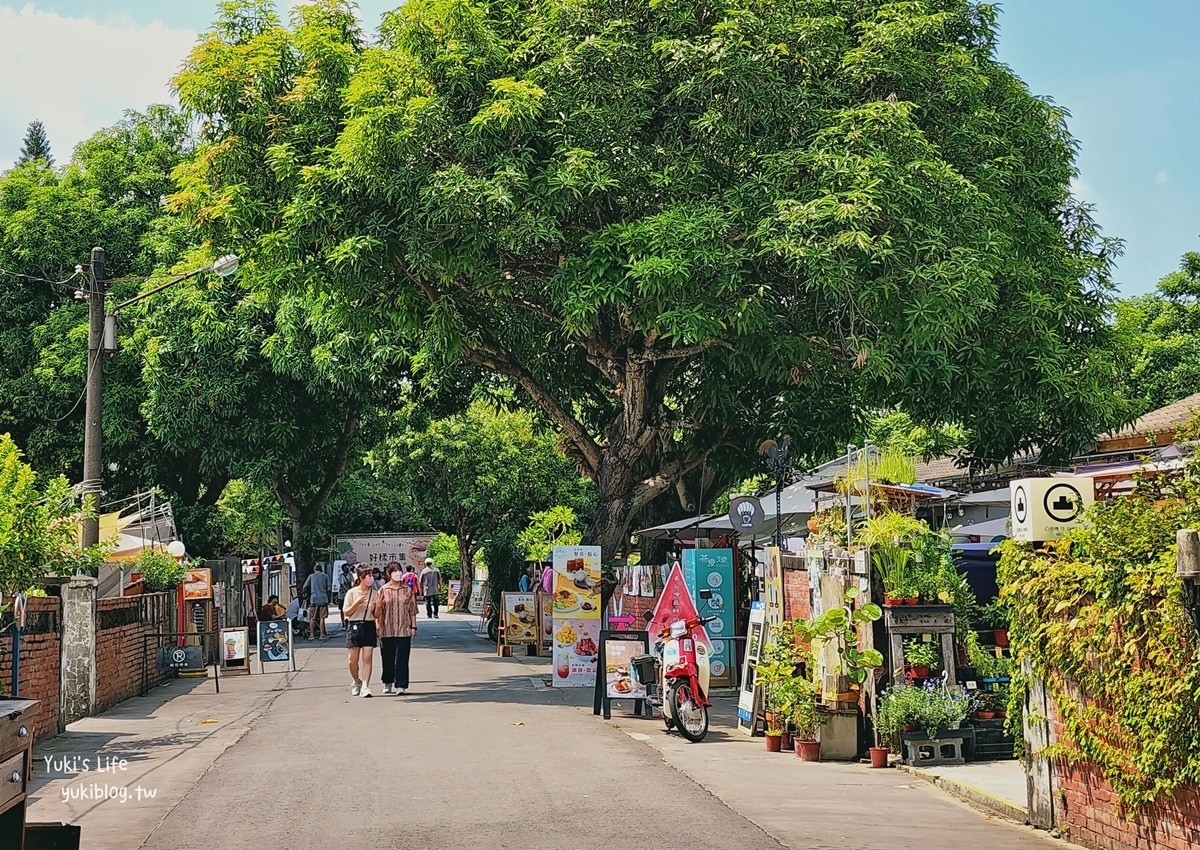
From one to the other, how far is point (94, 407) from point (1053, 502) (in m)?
14.2

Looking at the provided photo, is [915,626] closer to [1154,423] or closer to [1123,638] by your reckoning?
[1123,638]

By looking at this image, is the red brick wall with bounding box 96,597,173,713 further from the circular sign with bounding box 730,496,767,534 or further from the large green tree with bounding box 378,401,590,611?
the large green tree with bounding box 378,401,590,611

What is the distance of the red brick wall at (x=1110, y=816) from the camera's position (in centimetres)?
725

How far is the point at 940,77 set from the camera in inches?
733

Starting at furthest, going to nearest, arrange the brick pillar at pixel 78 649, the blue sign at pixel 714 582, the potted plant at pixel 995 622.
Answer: the blue sign at pixel 714 582, the brick pillar at pixel 78 649, the potted plant at pixel 995 622

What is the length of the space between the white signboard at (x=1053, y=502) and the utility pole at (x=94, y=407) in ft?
41.6

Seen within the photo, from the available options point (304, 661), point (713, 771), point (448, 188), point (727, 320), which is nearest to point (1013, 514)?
point (713, 771)

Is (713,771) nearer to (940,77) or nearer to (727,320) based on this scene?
(727,320)

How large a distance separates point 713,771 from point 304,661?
51.2 feet

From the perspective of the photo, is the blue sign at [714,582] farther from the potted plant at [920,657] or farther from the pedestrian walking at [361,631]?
the potted plant at [920,657]

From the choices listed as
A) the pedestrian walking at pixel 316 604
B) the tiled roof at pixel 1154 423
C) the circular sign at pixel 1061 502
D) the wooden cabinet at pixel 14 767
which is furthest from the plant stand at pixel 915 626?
the pedestrian walking at pixel 316 604

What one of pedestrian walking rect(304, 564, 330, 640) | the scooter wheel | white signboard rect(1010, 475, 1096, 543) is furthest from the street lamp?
pedestrian walking rect(304, 564, 330, 640)

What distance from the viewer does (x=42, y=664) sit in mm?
14109

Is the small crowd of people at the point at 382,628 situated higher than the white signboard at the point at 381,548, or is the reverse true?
the white signboard at the point at 381,548
